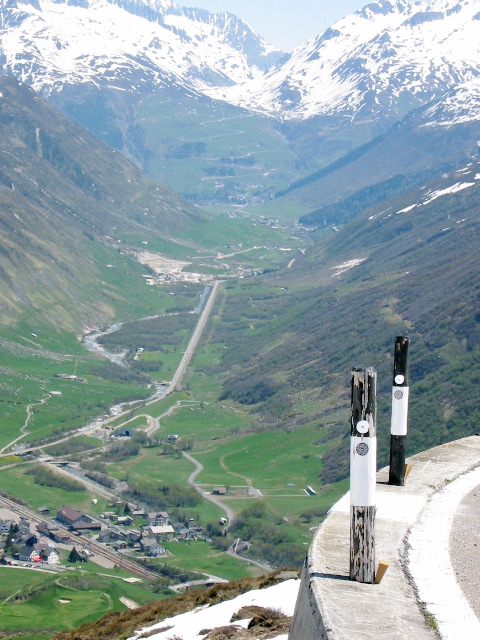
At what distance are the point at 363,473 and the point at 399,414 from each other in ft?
16.2

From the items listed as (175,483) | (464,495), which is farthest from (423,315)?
(464,495)

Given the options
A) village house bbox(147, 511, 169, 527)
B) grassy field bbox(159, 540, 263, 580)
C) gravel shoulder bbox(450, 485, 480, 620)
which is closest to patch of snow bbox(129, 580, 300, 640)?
gravel shoulder bbox(450, 485, 480, 620)

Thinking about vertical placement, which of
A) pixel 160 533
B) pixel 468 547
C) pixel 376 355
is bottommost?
pixel 468 547

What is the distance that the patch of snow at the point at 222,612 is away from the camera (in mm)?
21094

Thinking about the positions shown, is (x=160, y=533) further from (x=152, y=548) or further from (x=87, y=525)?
(x=87, y=525)

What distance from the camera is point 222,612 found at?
2264 cm

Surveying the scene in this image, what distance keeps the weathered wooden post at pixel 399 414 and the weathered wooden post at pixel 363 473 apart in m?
4.56

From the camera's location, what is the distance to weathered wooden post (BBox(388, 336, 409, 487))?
58.0ft

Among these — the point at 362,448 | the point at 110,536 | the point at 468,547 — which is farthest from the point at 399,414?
the point at 110,536

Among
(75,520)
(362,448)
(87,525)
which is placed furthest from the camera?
(75,520)

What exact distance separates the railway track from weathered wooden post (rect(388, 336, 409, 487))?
57.4 metres

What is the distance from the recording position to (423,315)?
142m

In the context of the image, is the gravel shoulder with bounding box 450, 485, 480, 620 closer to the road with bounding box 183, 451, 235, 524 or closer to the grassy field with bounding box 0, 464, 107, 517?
the road with bounding box 183, 451, 235, 524

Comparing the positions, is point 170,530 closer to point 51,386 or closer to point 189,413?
point 189,413
